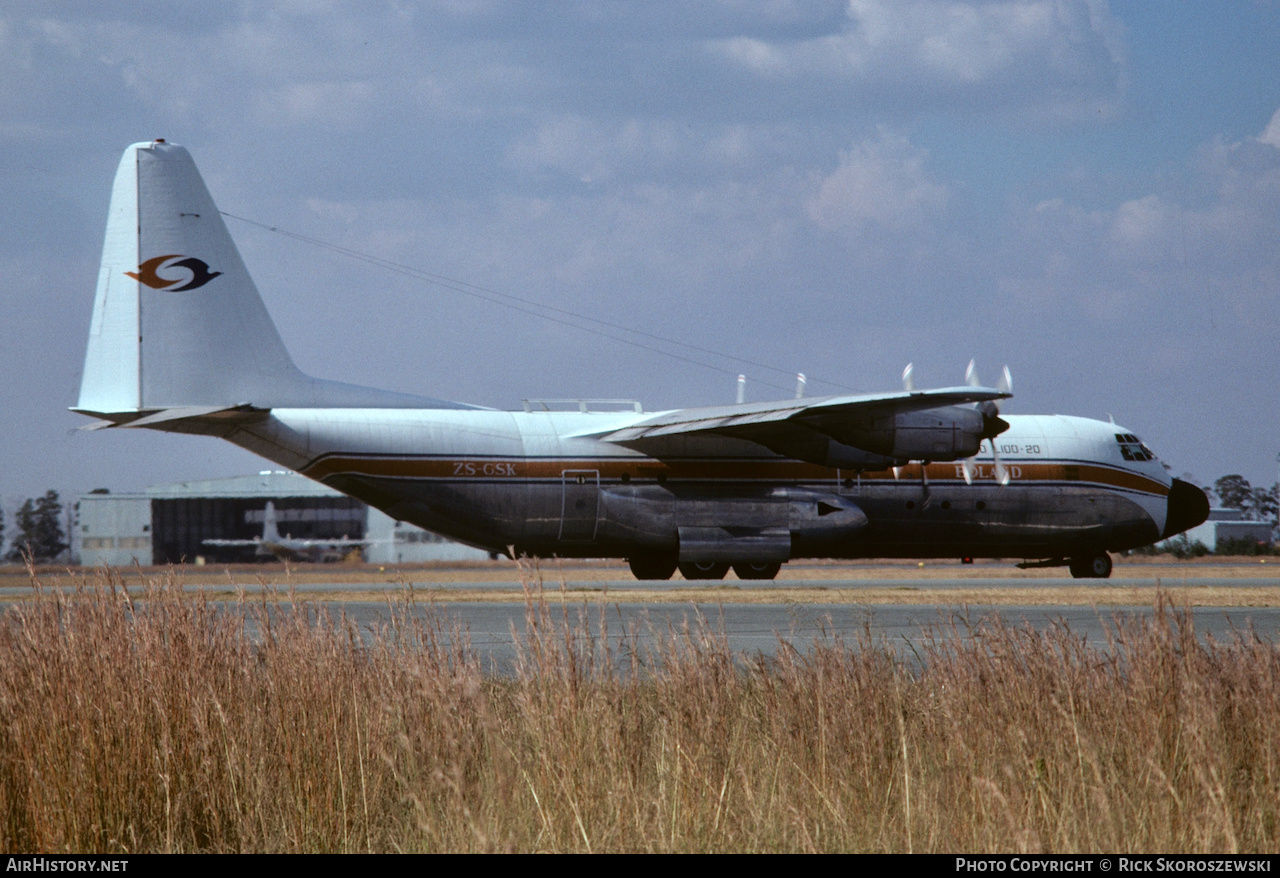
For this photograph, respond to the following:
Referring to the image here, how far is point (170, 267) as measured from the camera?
961 inches

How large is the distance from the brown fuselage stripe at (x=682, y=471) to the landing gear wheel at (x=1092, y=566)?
2.22m

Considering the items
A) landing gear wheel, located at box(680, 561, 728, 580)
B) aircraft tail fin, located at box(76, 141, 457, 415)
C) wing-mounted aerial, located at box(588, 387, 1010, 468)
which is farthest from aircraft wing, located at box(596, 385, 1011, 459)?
aircraft tail fin, located at box(76, 141, 457, 415)

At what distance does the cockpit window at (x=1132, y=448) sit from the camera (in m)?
29.9

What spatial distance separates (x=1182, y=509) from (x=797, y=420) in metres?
13.0

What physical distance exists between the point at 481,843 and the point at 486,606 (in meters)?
18.5

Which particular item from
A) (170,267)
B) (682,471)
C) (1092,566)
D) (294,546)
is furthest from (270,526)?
(1092,566)

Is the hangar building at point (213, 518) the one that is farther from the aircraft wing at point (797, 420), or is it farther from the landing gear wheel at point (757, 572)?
the aircraft wing at point (797, 420)

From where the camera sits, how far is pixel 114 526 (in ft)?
270

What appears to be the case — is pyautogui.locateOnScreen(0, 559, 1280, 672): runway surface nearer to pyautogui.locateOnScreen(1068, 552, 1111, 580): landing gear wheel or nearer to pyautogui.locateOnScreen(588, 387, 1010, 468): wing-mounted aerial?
pyautogui.locateOnScreen(1068, 552, 1111, 580): landing gear wheel

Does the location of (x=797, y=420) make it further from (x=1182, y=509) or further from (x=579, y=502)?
(x=1182, y=509)

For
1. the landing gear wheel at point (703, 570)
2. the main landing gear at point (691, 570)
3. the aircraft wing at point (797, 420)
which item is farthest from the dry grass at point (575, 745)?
the main landing gear at point (691, 570)

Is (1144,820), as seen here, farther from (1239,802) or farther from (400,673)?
(400,673)

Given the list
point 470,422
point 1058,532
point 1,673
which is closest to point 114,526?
point 470,422

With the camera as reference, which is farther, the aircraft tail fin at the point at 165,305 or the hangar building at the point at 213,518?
the hangar building at the point at 213,518
